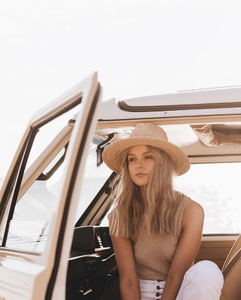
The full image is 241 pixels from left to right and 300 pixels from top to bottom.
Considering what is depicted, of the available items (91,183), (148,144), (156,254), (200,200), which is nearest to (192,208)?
(156,254)

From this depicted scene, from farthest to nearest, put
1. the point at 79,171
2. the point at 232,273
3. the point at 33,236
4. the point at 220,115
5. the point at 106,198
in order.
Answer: the point at 106,198, the point at 232,273, the point at 220,115, the point at 33,236, the point at 79,171

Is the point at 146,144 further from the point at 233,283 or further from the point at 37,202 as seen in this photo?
the point at 233,283

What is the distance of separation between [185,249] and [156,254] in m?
0.22

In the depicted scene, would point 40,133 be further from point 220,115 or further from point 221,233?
point 221,233

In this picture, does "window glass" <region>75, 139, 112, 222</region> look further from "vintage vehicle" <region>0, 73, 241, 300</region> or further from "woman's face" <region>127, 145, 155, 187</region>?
"woman's face" <region>127, 145, 155, 187</region>

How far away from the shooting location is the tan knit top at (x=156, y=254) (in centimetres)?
255

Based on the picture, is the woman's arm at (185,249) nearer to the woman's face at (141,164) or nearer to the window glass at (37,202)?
the woman's face at (141,164)

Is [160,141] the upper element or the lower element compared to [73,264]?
upper

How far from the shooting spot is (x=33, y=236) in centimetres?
189

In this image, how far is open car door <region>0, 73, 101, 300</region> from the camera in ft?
4.33

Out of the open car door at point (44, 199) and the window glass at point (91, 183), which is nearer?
the open car door at point (44, 199)

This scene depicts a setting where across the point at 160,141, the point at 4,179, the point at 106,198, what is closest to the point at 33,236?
the point at 4,179

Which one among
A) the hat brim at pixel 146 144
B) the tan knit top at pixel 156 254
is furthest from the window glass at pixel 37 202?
the tan knit top at pixel 156 254

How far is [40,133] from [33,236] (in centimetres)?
61
